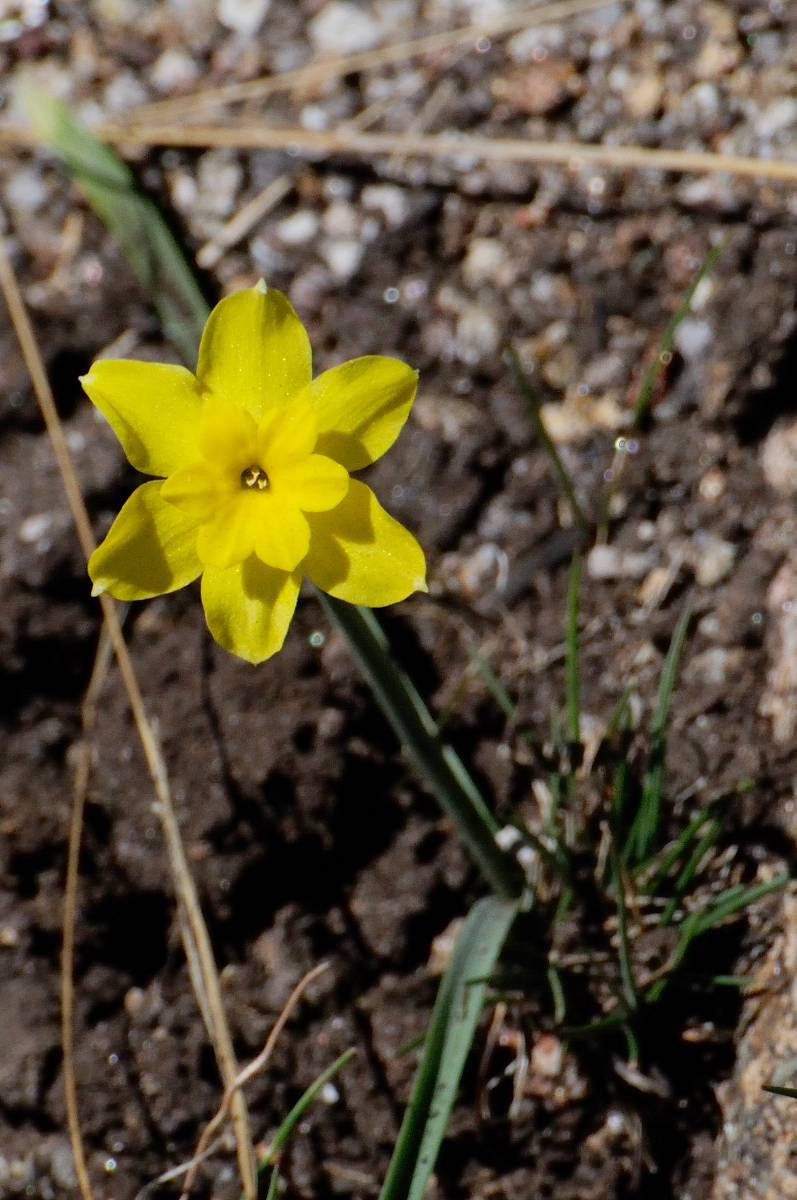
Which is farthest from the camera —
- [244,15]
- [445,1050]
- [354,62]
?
[244,15]

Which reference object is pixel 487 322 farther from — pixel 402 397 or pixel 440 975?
pixel 440 975

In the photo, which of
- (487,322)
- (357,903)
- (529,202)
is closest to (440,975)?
(357,903)

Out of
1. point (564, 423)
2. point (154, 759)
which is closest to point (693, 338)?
point (564, 423)

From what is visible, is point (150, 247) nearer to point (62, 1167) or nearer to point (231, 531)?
point (231, 531)

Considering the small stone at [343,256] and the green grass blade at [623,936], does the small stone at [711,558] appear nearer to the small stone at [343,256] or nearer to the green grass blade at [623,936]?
the green grass blade at [623,936]

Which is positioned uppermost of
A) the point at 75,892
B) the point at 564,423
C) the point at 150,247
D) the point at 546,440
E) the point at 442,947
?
the point at 150,247

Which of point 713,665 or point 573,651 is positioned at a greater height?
point 573,651

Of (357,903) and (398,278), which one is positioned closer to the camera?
(357,903)
